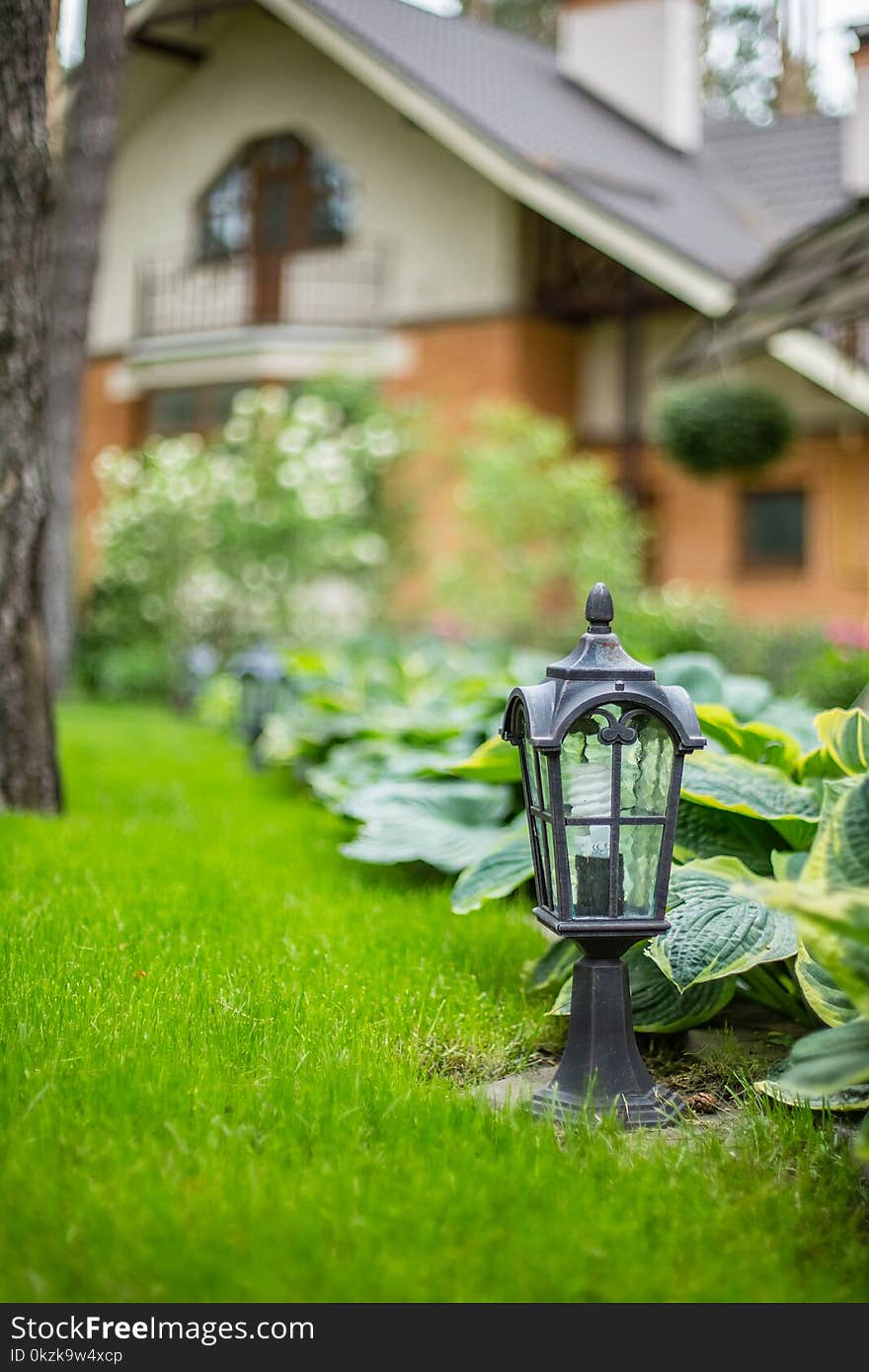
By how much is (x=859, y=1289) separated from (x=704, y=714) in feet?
5.47

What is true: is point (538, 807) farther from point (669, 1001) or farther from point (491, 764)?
point (491, 764)

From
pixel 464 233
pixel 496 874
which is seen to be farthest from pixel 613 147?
pixel 496 874

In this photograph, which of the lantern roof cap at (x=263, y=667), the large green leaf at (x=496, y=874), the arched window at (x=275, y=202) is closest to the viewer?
the large green leaf at (x=496, y=874)

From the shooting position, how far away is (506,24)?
87.4 ft

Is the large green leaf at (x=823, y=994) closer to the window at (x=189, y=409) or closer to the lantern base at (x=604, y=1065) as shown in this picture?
the lantern base at (x=604, y=1065)

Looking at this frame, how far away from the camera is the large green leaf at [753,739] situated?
3463 millimetres

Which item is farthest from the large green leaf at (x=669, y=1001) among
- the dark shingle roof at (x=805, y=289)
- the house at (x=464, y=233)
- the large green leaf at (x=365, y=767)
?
the house at (x=464, y=233)

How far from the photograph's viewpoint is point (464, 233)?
15.4 metres

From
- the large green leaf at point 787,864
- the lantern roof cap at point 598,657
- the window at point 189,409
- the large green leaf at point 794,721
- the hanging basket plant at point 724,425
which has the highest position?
the window at point 189,409

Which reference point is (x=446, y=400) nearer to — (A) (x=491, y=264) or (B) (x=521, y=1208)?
(A) (x=491, y=264)

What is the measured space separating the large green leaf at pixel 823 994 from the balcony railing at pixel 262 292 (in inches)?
547

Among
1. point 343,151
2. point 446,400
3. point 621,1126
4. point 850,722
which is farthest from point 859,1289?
point 343,151

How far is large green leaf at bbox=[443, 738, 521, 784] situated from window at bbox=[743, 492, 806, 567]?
1127 centimetres

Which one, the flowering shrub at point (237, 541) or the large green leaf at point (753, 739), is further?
the flowering shrub at point (237, 541)
